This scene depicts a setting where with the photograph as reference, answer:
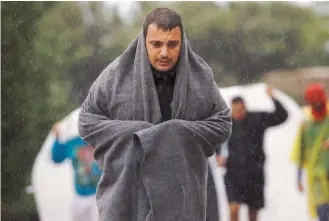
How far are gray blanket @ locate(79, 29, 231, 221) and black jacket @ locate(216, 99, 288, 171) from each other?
1.46 m

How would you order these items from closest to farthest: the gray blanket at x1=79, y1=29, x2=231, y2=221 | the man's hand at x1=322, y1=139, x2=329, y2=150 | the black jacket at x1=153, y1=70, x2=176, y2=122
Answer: the gray blanket at x1=79, y1=29, x2=231, y2=221, the black jacket at x1=153, y1=70, x2=176, y2=122, the man's hand at x1=322, y1=139, x2=329, y2=150

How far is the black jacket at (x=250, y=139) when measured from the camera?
3.64 meters

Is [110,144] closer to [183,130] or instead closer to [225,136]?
[183,130]

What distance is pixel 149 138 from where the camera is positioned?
2041 mm

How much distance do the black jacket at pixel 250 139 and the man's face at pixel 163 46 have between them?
5.15 ft

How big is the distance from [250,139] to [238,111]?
176 mm

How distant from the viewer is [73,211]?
12.1ft

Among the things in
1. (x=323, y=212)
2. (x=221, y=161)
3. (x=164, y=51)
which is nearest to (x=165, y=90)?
(x=164, y=51)

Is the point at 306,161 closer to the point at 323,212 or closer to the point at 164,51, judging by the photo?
the point at 323,212

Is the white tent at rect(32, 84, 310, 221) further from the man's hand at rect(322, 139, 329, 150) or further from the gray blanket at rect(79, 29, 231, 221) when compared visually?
the gray blanket at rect(79, 29, 231, 221)

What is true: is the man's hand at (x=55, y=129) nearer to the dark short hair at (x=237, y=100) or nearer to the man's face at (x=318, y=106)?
the dark short hair at (x=237, y=100)

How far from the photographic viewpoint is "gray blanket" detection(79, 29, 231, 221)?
204 centimetres

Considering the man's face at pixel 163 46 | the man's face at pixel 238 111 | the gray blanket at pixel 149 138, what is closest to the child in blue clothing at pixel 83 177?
the man's face at pixel 238 111

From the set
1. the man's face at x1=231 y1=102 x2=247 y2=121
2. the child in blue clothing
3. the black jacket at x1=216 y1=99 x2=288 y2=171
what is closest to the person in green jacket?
the black jacket at x1=216 y1=99 x2=288 y2=171
